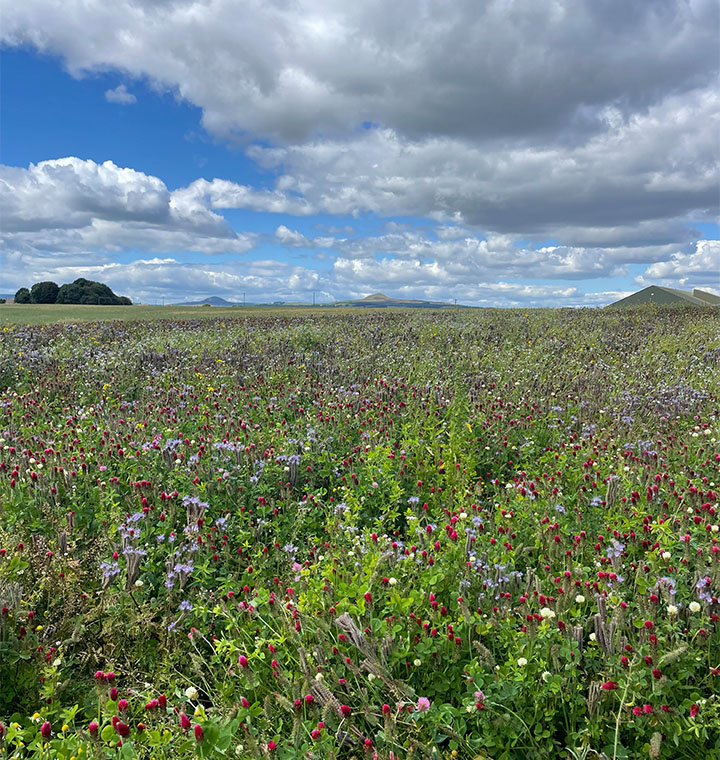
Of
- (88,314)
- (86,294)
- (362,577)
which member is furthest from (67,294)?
(362,577)

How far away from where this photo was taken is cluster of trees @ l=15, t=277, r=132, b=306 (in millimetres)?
74375

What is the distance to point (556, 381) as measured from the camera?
9.27m

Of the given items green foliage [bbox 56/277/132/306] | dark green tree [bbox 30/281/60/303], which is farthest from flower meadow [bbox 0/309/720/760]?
dark green tree [bbox 30/281/60/303]

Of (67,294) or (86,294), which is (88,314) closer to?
(86,294)

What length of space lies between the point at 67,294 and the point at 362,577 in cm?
8705

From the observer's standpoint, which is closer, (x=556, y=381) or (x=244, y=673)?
(x=244, y=673)

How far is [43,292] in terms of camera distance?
7481 centimetres

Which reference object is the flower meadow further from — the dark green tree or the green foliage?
the dark green tree

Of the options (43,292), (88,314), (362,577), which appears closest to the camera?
(362,577)

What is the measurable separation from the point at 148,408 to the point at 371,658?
20.1 feet

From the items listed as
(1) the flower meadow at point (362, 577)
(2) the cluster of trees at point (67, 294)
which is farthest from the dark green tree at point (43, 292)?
(1) the flower meadow at point (362, 577)

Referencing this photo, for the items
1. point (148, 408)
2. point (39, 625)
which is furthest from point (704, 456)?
point (148, 408)

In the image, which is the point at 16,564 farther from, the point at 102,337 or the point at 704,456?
the point at 102,337

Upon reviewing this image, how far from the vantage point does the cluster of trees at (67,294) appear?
74.4m
